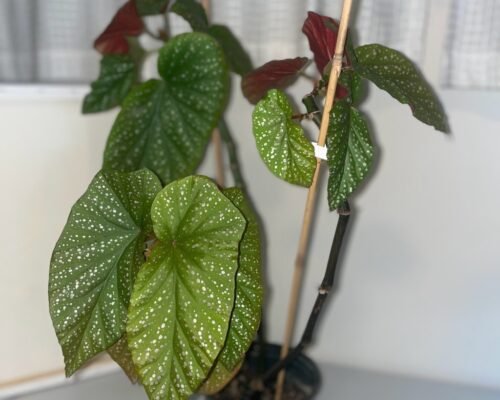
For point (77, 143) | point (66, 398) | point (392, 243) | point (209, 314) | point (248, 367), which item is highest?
point (77, 143)

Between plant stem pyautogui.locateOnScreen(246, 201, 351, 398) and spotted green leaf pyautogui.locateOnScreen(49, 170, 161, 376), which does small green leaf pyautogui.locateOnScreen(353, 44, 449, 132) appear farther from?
spotted green leaf pyautogui.locateOnScreen(49, 170, 161, 376)

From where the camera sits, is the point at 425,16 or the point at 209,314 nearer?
the point at 209,314

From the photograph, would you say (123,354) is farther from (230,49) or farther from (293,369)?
(230,49)

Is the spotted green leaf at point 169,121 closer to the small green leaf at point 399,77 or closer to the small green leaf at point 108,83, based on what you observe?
the small green leaf at point 108,83

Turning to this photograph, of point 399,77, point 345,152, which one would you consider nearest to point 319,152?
point 345,152

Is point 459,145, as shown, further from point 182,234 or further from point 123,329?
point 123,329

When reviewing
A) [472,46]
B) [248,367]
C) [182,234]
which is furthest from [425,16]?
[248,367]
